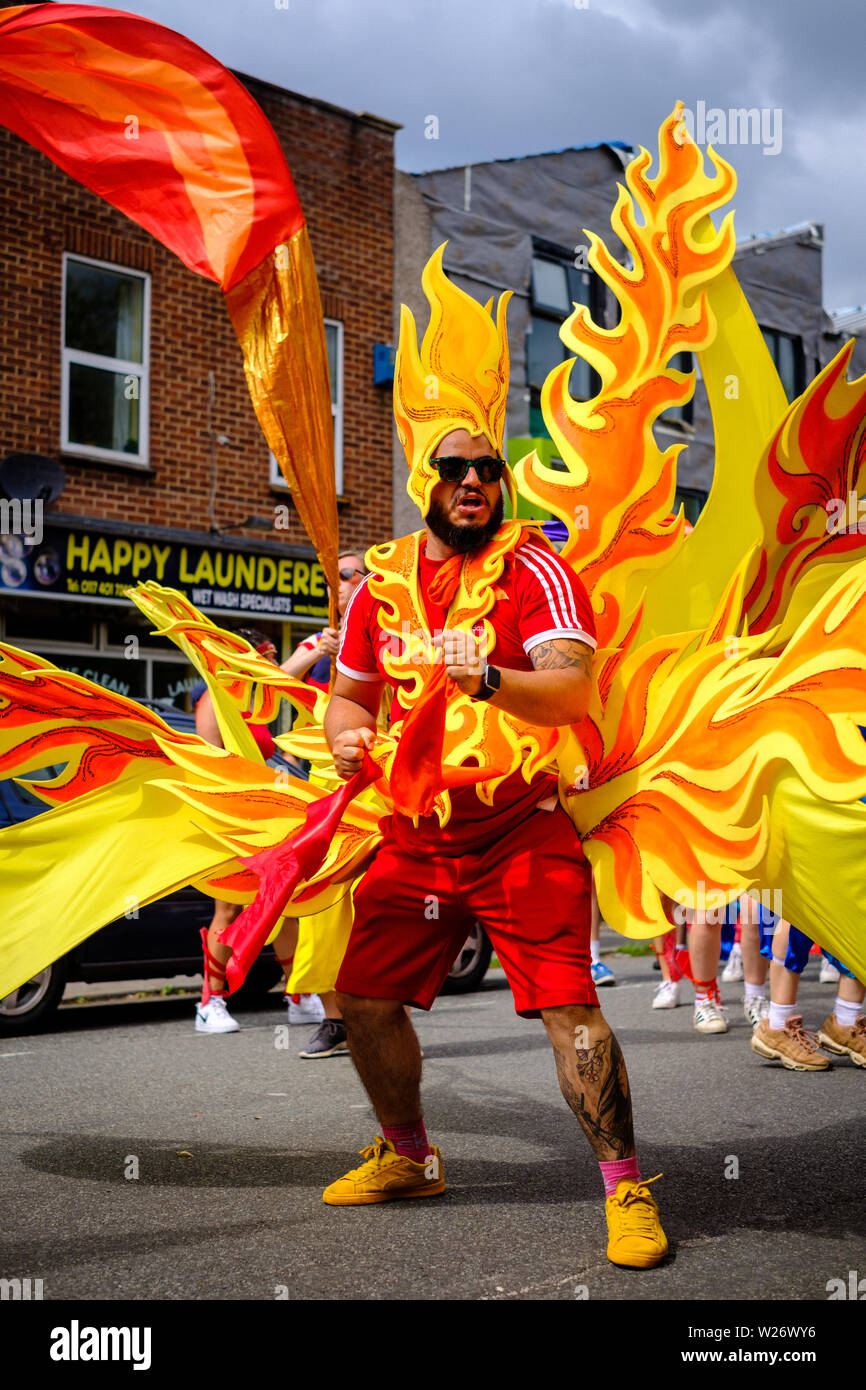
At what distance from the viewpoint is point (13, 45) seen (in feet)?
14.3

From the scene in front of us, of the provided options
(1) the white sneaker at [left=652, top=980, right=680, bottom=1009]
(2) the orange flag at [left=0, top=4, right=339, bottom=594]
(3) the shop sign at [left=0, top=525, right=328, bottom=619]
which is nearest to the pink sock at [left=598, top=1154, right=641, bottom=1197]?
(2) the orange flag at [left=0, top=4, right=339, bottom=594]

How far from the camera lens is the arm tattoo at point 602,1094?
3461 mm

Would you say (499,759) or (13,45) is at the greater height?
(13,45)

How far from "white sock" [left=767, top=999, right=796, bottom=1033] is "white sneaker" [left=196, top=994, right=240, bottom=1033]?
112 inches

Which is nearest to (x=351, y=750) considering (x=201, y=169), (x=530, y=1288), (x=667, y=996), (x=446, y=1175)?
(x=530, y=1288)

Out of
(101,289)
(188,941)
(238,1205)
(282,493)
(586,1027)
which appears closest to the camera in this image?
(586,1027)

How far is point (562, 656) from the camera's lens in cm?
347

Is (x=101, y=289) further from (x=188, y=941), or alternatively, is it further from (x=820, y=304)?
(x=820, y=304)

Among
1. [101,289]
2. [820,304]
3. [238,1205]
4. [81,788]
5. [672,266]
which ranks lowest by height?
[238,1205]

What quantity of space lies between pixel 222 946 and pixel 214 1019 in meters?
1.03

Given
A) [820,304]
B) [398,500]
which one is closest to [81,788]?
[398,500]

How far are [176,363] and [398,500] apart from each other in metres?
2.99

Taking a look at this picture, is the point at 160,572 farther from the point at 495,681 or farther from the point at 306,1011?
the point at 495,681
